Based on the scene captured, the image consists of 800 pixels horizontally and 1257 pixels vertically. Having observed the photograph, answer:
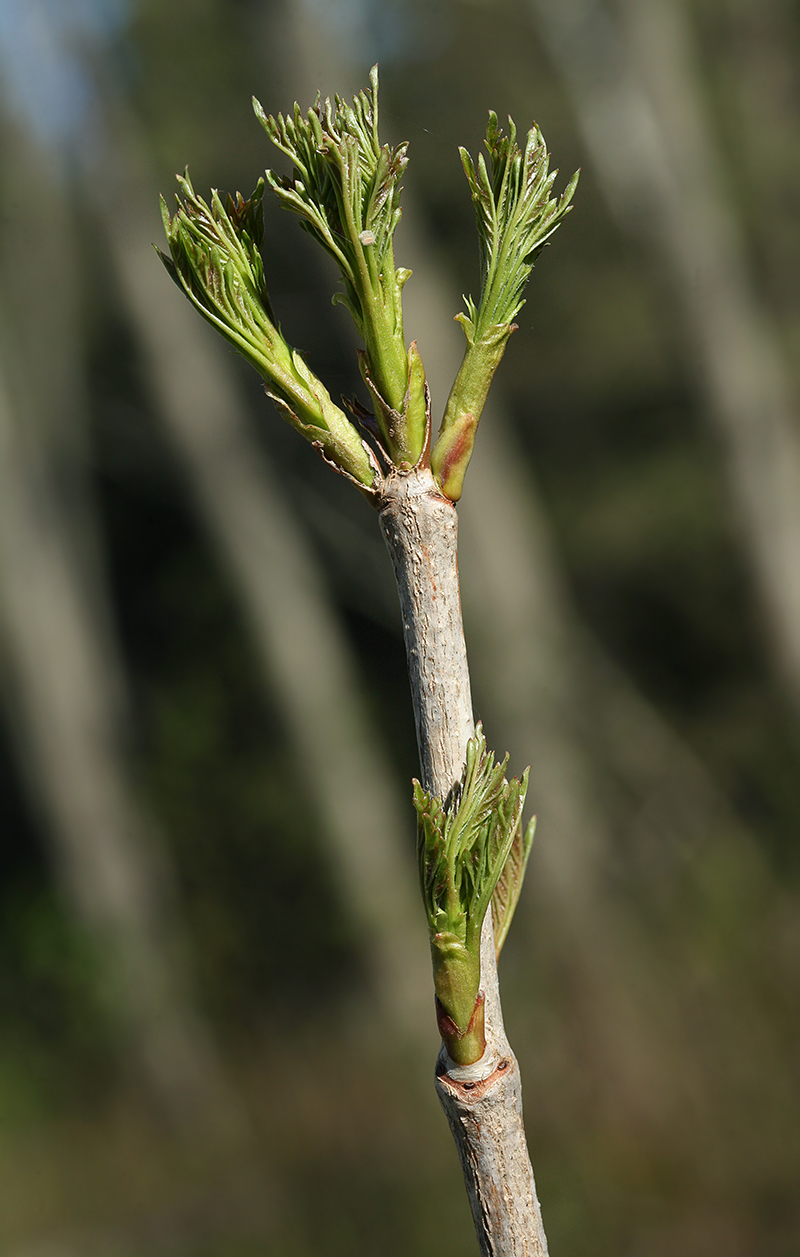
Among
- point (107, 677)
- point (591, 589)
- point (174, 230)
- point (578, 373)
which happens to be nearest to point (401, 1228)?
point (107, 677)

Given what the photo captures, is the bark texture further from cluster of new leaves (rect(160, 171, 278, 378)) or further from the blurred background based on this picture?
the blurred background

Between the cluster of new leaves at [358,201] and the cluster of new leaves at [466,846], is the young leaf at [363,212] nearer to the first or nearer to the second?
the cluster of new leaves at [358,201]

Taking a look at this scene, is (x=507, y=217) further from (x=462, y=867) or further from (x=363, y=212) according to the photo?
(x=462, y=867)

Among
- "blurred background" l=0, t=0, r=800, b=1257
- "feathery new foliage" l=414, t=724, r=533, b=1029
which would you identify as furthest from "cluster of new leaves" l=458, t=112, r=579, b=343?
"blurred background" l=0, t=0, r=800, b=1257

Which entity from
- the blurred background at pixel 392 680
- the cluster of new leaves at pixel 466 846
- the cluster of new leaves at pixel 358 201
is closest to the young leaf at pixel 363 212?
the cluster of new leaves at pixel 358 201

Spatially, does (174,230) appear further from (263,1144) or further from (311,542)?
(311,542)

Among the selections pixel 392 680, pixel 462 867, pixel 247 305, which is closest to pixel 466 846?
pixel 462 867
